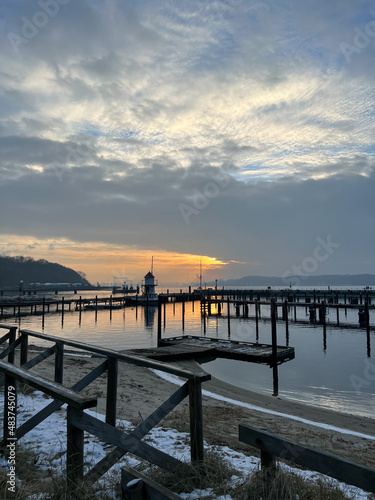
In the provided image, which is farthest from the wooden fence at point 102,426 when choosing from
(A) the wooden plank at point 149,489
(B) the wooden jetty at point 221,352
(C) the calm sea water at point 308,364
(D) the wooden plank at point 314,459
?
(B) the wooden jetty at point 221,352

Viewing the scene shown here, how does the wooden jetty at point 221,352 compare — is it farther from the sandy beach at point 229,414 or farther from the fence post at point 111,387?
the fence post at point 111,387

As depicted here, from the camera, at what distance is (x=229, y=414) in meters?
11.2

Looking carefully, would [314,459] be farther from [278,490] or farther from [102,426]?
[102,426]

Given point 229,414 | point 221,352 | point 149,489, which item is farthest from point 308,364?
point 149,489

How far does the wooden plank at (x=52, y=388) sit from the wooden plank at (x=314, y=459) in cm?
166

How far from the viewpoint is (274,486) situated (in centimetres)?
353

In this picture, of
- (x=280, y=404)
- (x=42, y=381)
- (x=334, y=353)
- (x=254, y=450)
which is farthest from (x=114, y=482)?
(x=334, y=353)

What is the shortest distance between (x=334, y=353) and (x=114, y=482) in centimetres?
3313

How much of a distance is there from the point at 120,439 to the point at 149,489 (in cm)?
141

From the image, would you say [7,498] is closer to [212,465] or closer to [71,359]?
[212,465]

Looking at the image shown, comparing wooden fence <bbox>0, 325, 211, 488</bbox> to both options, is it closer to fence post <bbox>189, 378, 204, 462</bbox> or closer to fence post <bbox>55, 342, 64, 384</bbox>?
fence post <bbox>189, 378, 204, 462</bbox>

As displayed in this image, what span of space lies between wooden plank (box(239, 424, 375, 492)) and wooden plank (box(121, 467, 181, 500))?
1.06 metres

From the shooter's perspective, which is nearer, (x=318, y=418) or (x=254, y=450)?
(x=254, y=450)

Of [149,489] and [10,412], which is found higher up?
[149,489]
